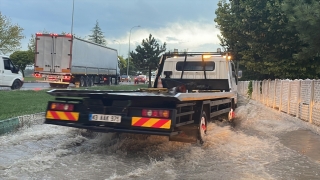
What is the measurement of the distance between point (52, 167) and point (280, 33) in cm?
1479

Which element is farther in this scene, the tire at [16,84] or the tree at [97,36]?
the tree at [97,36]

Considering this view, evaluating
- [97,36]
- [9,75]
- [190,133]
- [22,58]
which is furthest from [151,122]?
[97,36]

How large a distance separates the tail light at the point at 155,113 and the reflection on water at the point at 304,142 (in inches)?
115

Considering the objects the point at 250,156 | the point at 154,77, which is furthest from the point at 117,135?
the point at 154,77

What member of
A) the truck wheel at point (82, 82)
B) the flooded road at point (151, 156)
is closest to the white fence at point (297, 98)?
the flooded road at point (151, 156)

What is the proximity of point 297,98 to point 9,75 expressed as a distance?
14823 mm

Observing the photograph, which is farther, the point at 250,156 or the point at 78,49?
the point at 78,49

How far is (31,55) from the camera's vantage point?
177 ft

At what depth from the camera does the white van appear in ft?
62.2

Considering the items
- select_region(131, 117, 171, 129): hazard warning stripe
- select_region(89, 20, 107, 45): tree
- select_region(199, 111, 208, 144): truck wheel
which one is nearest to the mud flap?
select_region(199, 111, 208, 144): truck wheel

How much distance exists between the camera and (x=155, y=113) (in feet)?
19.2

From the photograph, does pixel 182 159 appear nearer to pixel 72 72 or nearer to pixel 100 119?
pixel 100 119

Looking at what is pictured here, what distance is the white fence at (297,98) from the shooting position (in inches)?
425

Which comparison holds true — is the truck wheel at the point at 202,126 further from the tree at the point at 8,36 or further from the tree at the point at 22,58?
the tree at the point at 22,58
